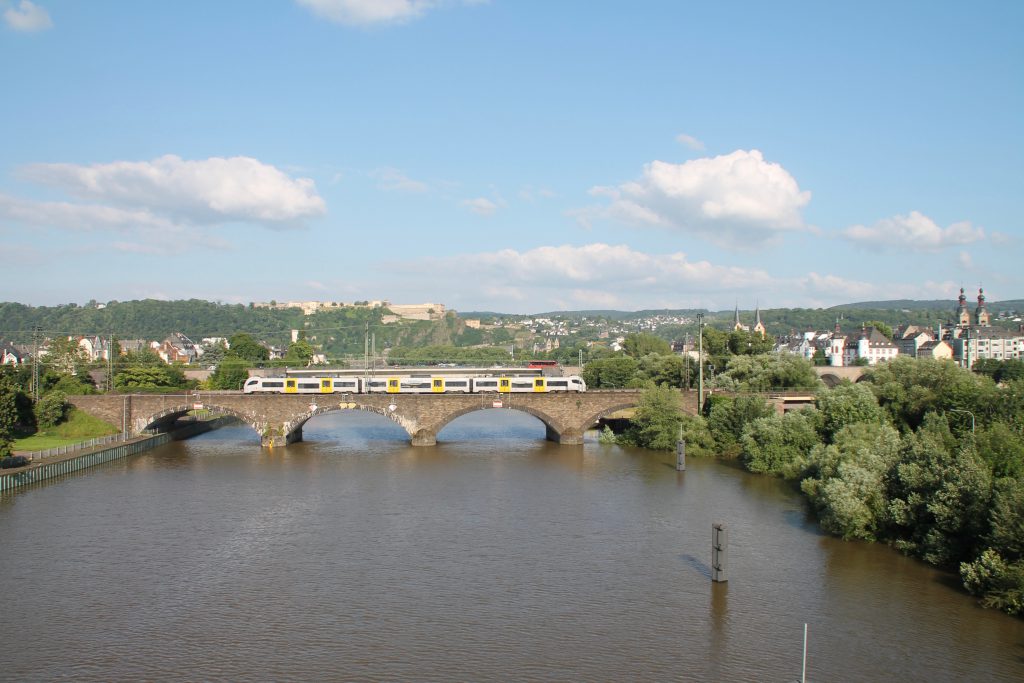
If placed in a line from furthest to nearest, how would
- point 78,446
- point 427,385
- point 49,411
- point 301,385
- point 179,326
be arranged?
point 179,326 → point 301,385 → point 427,385 → point 49,411 → point 78,446

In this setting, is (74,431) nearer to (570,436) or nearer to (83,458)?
(83,458)

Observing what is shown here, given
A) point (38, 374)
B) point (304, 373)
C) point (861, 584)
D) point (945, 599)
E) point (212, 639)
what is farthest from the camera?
point (304, 373)

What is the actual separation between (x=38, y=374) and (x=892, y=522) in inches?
2288

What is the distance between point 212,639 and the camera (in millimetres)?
21359

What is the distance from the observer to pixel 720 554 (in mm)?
25172

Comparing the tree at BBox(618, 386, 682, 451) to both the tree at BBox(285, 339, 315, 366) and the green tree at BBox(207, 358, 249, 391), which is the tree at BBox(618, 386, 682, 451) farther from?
the tree at BBox(285, 339, 315, 366)

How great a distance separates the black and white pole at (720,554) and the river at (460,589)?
0.42 meters

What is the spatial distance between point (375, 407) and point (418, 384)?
4418mm

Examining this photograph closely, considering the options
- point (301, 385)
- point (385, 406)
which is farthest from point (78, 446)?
point (385, 406)

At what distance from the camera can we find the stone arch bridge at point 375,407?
53.0m

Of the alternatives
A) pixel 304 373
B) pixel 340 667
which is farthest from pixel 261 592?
pixel 304 373

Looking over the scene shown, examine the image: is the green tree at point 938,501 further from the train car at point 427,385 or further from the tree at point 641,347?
the tree at point 641,347

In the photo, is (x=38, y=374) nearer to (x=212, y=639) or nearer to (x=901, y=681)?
(x=212, y=639)

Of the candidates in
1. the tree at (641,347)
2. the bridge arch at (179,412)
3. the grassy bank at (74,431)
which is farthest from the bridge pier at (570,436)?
the tree at (641,347)
